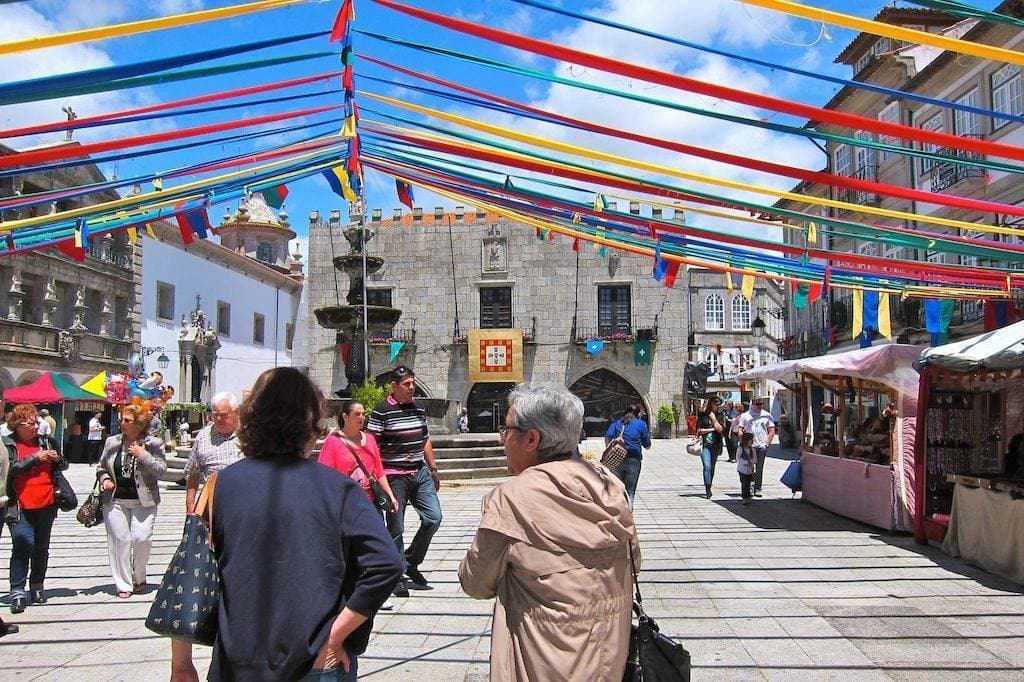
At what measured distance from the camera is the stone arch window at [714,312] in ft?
147

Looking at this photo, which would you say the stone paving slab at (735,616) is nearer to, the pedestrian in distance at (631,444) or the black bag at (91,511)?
the black bag at (91,511)

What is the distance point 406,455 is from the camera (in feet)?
21.6

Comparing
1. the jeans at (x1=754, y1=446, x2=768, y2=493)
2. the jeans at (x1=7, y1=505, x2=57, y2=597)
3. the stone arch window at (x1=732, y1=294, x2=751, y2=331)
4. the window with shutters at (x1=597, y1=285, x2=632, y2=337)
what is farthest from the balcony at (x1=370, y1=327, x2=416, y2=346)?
the jeans at (x1=7, y1=505, x2=57, y2=597)

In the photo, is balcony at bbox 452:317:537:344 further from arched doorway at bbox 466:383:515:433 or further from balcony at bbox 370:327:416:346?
arched doorway at bbox 466:383:515:433

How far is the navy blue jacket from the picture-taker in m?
2.17

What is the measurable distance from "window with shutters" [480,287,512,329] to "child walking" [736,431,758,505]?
73.1 ft

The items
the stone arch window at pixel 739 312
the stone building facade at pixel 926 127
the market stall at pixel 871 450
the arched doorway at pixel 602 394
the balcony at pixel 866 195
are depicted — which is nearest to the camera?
the market stall at pixel 871 450

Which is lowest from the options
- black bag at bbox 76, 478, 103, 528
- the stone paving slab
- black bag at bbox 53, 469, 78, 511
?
the stone paving slab

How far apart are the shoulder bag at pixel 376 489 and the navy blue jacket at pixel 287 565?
3487 mm

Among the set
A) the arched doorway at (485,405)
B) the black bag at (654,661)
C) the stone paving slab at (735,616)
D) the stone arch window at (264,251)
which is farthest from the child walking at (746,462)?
the stone arch window at (264,251)

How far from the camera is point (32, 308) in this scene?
2683cm

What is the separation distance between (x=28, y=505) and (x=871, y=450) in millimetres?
9212

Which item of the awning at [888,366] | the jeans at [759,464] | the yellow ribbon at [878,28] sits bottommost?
the jeans at [759,464]

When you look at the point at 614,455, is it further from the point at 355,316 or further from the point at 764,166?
the point at 355,316
